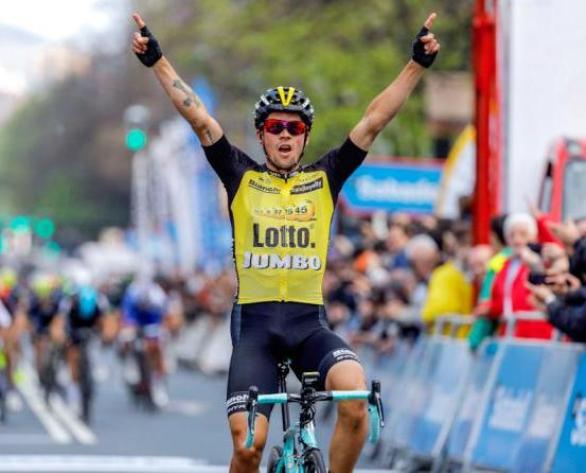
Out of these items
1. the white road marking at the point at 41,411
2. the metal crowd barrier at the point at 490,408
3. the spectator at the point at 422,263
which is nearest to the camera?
the metal crowd barrier at the point at 490,408

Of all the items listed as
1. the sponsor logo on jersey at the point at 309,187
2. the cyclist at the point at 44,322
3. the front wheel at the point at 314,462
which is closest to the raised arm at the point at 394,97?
the sponsor logo on jersey at the point at 309,187

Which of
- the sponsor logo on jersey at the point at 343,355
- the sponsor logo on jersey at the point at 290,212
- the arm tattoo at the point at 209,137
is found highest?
the arm tattoo at the point at 209,137

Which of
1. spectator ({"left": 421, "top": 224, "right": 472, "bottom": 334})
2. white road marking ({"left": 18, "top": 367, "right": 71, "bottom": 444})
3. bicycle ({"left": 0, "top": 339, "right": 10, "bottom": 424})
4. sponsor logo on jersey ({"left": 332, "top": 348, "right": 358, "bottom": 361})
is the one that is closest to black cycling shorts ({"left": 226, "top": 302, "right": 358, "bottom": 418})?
sponsor logo on jersey ({"left": 332, "top": 348, "right": 358, "bottom": 361})

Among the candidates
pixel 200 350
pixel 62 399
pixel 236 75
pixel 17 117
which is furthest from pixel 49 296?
pixel 17 117

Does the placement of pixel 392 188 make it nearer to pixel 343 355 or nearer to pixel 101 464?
pixel 101 464

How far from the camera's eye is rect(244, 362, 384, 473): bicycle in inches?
338

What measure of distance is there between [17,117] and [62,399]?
128223 mm

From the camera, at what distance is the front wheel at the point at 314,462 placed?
335 inches

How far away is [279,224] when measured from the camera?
9383 millimetres

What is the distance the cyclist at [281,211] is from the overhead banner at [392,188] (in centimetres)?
2060

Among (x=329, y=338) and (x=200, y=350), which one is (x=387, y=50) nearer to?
(x=200, y=350)

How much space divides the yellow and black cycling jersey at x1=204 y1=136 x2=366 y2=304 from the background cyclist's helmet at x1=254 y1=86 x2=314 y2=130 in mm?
223

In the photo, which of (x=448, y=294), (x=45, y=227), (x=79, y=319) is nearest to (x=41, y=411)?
(x=79, y=319)

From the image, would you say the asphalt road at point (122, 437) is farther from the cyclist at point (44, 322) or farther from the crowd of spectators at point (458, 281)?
the crowd of spectators at point (458, 281)
